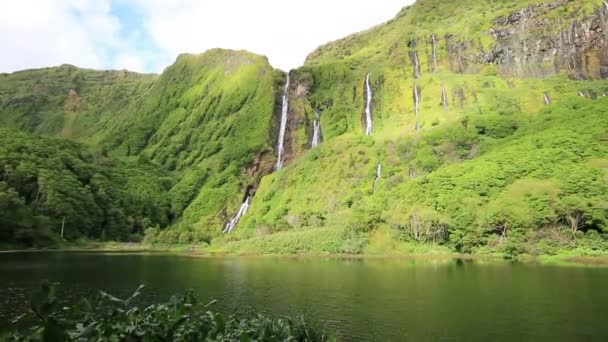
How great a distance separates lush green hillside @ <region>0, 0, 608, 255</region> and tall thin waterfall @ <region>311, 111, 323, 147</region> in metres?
1.90

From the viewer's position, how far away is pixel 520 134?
4697 inches

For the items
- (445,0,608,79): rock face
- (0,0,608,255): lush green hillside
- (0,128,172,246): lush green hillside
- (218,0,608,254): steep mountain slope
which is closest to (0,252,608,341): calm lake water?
(218,0,608,254): steep mountain slope

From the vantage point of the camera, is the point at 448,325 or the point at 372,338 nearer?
the point at 372,338

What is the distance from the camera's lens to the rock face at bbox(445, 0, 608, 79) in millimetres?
148875

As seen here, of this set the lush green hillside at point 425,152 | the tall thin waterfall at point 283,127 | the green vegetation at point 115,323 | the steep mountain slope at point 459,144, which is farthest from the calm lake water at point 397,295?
the tall thin waterfall at point 283,127

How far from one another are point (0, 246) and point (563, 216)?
112 meters

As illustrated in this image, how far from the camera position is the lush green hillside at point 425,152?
8494 cm

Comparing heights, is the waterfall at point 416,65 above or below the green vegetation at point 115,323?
above

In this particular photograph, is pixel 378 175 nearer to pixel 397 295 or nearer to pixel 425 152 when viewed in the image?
pixel 425 152

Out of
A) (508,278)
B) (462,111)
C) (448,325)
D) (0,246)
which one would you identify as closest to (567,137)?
(462,111)

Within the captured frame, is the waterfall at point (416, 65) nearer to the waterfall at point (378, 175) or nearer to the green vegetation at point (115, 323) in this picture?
the waterfall at point (378, 175)

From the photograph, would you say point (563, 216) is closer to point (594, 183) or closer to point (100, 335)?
point (594, 183)

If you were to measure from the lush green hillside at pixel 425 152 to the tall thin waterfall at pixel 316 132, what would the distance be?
6.22 ft

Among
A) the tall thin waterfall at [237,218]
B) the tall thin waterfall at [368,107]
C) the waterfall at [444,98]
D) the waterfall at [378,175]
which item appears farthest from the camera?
the tall thin waterfall at [368,107]
